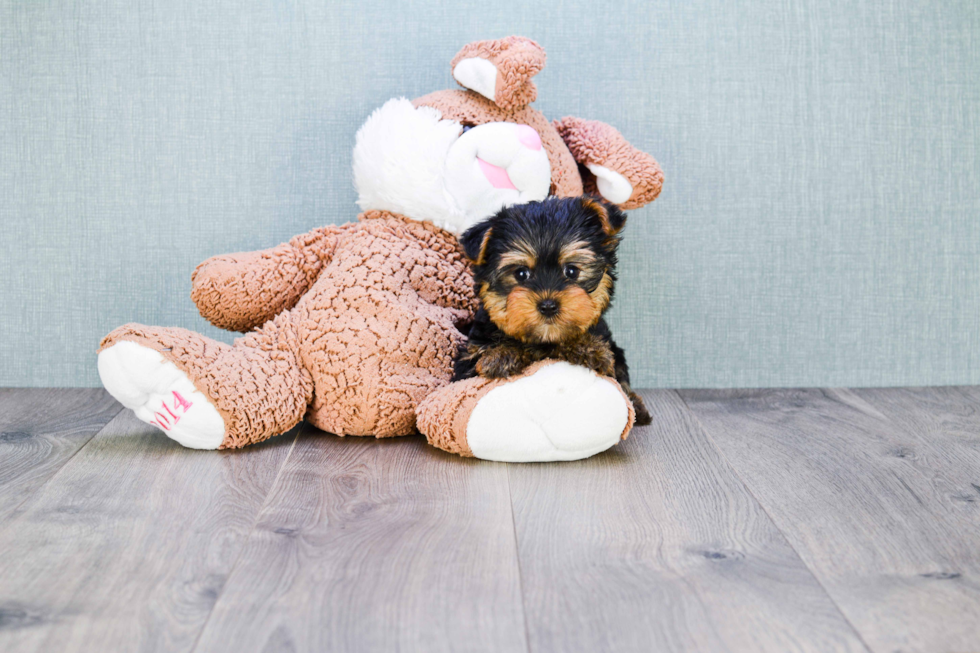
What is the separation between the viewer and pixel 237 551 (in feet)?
4.07

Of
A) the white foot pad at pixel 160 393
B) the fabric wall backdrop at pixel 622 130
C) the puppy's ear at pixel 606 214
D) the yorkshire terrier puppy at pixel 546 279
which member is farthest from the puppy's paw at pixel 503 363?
the fabric wall backdrop at pixel 622 130

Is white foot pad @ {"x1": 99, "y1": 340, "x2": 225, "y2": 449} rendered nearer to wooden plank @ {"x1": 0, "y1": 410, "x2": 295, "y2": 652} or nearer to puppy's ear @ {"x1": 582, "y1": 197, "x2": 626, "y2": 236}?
wooden plank @ {"x1": 0, "y1": 410, "x2": 295, "y2": 652}

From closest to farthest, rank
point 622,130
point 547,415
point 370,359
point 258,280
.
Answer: point 547,415 < point 370,359 < point 258,280 < point 622,130

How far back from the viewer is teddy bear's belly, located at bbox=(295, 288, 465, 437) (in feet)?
5.91

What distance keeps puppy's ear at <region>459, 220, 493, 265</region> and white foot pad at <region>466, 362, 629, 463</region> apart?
0.26 m

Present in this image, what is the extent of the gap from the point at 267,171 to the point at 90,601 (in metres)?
1.48

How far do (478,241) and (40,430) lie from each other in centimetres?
115

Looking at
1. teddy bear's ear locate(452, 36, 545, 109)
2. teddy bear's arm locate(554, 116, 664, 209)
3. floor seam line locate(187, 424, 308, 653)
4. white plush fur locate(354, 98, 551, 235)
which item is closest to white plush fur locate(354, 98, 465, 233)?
white plush fur locate(354, 98, 551, 235)

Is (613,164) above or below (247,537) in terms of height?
above

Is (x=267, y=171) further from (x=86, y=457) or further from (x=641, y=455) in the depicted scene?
(x=641, y=455)

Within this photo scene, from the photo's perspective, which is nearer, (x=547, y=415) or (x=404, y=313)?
(x=547, y=415)

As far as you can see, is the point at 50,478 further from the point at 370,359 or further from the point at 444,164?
the point at 444,164

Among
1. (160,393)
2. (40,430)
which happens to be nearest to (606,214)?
(160,393)

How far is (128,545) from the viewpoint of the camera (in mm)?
1260
